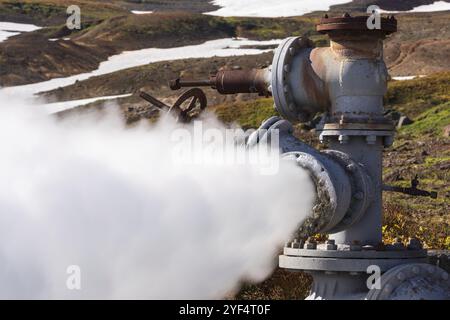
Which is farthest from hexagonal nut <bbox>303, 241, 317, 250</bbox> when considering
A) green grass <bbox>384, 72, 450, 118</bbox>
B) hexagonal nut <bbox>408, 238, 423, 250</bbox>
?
green grass <bbox>384, 72, 450, 118</bbox>

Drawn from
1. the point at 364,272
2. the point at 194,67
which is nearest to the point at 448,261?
the point at 364,272

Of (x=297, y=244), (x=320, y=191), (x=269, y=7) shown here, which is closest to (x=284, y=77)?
(x=320, y=191)

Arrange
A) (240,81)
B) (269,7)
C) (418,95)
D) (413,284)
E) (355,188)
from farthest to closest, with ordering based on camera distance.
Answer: (269,7) → (418,95) → (240,81) → (355,188) → (413,284)

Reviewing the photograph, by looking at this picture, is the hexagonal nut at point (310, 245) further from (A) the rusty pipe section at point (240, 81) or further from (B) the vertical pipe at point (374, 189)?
(A) the rusty pipe section at point (240, 81)

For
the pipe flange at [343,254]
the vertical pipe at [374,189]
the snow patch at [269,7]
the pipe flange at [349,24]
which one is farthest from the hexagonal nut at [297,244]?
the snow patch at [269,7]

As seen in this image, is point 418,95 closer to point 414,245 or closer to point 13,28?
point 414,245
